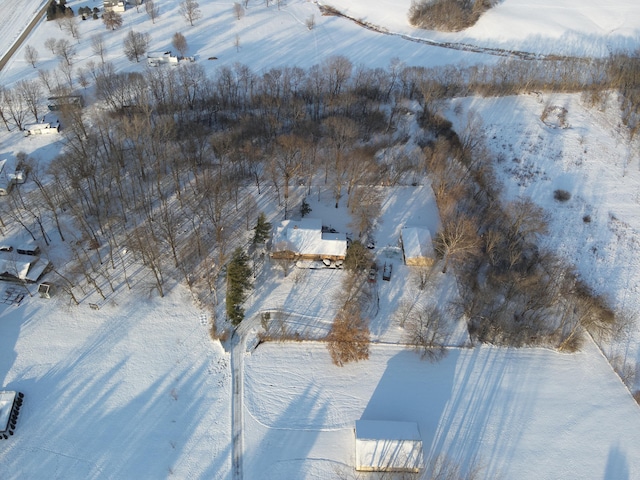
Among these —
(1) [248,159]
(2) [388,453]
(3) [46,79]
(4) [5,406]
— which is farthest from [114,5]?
(2) [388,453]

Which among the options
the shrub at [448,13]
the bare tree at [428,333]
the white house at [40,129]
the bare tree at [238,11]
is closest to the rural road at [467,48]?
the shrub at [448,13]

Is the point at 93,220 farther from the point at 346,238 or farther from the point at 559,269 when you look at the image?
the point at 559,269

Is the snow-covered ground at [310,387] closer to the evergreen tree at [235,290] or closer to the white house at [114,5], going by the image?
the evergreen tree at [235,290]

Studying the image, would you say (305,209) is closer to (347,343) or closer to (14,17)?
(347,343)

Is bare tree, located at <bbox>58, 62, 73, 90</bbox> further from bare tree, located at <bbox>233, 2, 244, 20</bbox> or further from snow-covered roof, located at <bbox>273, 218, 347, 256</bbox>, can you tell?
snow-covered roof, located at <bbox>273, 218, 347, 256</bbox>

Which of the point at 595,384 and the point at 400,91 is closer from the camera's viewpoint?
the point at 595,384

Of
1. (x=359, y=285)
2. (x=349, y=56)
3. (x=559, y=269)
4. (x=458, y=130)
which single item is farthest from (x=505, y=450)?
(x=349, y=56)

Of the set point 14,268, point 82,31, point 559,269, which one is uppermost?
point 82,31
